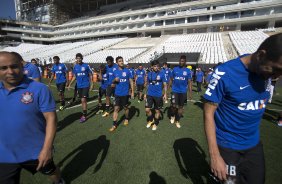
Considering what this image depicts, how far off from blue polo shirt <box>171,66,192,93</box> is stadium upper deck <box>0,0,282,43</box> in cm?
3863

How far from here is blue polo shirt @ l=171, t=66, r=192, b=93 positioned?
660cm

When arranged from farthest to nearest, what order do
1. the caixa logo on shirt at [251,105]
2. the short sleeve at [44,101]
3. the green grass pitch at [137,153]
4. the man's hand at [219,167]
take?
the green grass pitch at [137,153], the short sleeve at [44,101], the caixa logo on shirt at [251,105], the man's hand at [219,167]

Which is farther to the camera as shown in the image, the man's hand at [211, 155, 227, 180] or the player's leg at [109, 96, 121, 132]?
the player's leg at [109, 96, 121, 132]

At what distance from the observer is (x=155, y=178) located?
3.79 m

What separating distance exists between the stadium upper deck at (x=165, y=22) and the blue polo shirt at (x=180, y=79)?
38.6 metres

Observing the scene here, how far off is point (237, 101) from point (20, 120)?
97.2 inches

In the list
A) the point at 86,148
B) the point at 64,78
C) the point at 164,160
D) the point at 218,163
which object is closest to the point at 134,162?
the point at 164,160

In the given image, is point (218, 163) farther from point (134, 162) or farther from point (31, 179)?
point (31, 179)

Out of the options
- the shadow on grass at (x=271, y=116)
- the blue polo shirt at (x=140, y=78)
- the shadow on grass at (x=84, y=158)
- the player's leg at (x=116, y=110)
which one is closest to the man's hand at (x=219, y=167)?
the shadow on grass at (x=84, y=158)

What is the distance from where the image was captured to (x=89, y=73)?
747cm

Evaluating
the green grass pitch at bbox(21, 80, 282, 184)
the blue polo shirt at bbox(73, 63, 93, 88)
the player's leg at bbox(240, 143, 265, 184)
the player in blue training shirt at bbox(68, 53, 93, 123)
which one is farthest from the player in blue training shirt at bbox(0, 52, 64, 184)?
the blue polo shirt at bbox(73, 63, 93, 88)

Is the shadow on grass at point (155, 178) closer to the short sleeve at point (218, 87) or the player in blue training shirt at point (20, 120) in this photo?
the player in blue training shirt at point (20, 120)

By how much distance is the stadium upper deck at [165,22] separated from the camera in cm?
3712

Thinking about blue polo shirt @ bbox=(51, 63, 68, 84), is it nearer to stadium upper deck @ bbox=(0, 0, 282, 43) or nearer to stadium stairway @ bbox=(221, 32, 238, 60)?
stadium stairway @ bbox=(221, 32, 238, 60)
